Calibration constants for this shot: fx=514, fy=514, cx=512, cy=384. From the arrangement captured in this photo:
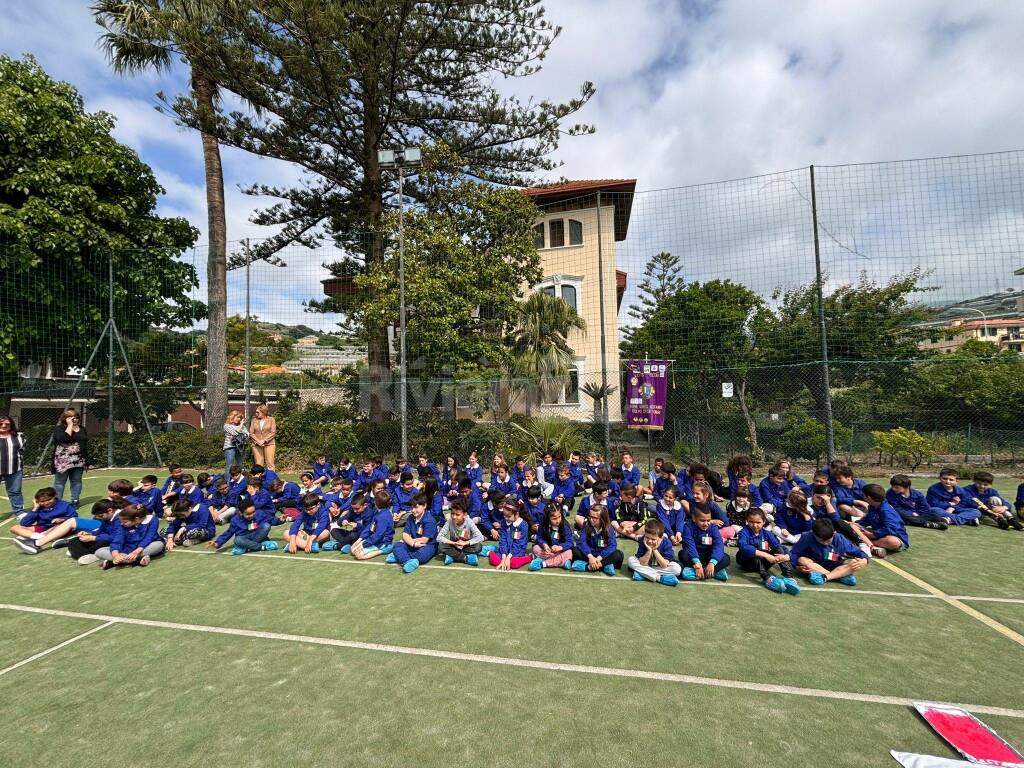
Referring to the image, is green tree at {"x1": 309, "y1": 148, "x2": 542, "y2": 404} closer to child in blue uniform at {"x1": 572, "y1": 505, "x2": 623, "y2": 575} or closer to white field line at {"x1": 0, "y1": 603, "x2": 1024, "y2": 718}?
child in blue uniform at {"x1": 572, "y1": 505, "x2": 623, "y2": 575}

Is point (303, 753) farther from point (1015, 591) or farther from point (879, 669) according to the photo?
point (1015, 591)

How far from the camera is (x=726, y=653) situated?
13.0ft

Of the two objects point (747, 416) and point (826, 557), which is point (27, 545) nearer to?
point (826, 557)

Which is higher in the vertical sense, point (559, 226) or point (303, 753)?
point (559, 226)

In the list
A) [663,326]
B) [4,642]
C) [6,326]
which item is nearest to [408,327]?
[663,326]

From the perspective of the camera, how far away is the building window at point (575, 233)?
22.8 metres

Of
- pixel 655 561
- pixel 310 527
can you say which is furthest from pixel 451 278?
pixel 655 561

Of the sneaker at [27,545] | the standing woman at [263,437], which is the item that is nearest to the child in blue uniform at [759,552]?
the sneaker at [27,545]

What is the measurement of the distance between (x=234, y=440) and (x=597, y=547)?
8.37 m

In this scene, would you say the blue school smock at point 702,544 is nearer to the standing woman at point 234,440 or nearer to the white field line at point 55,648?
the white field line at point 55,648

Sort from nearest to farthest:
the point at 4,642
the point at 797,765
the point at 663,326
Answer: the point at 797,765 → the point at 4,642 → the point at 663,326

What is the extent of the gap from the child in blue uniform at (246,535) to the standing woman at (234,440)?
3.59 metres

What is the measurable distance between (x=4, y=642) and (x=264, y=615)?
2059mm

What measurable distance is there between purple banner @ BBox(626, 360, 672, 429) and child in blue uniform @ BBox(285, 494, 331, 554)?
8.61m
